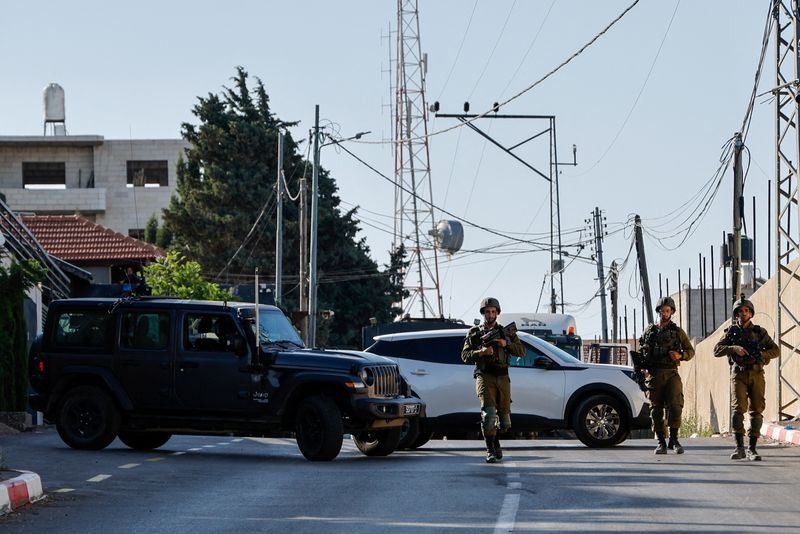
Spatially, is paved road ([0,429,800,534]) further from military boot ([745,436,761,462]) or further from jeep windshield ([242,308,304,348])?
jeep windshield ([242,308,304,348])

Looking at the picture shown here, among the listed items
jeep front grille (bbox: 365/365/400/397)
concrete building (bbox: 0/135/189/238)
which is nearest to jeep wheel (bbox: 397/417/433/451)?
jeep front grille (bbox: 365/365/400/397)

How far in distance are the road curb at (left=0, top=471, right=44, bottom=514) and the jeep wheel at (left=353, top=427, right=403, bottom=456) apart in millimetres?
6055

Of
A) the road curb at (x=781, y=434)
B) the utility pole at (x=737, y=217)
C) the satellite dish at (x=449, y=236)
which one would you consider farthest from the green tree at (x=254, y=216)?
the road curb at (x=781, y=434)

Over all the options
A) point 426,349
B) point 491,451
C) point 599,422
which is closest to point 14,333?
point 426,349

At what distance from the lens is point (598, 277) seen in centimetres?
5962

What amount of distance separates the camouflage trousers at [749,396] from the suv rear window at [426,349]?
16.2ft

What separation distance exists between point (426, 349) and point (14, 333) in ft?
31.7

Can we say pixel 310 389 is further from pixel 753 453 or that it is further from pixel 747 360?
pixel 753 453

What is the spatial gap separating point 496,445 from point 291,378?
8.73ft

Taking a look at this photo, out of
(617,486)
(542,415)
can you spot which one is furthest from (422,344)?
(617,486)

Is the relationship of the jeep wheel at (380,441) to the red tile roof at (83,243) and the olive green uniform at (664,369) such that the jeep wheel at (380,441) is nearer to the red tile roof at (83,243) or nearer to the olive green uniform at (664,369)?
the olive green uniform at (664,369)

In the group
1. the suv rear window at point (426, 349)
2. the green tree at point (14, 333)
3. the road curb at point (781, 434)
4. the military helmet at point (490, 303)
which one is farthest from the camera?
the green tree at point (14, 333)

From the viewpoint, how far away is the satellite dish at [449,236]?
62.1 meters

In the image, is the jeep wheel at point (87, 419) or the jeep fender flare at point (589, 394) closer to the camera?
the jeep wheel at point (87, 419)
